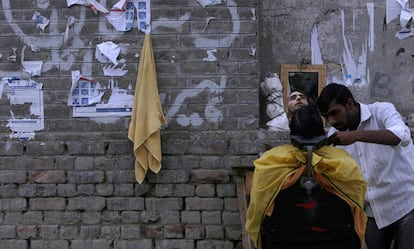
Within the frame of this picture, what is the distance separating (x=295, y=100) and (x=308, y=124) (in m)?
1.84

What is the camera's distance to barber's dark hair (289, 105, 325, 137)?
9.87 ft

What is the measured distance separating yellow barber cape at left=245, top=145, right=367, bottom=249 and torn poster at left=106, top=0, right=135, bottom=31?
97.6 inches

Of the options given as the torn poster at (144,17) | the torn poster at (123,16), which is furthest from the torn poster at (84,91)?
the torn poster at (144,17)

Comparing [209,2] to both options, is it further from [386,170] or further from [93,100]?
[386,170]

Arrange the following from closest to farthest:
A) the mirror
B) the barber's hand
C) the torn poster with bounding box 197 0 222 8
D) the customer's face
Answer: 1. the barber's hand
2. the customer's face
3. the torn poster with bounding box 197 0 222 8
4. the mirror

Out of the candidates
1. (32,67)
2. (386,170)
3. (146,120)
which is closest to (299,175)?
(386,170)

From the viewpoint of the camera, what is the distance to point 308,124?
3006 millimetres

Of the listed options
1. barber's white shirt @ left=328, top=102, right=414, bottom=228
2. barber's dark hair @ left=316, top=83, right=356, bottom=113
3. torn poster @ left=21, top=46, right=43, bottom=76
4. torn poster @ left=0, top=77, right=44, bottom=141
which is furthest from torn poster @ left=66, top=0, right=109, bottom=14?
barber's white shirt @ left=328, top=102, right=414, bottom=228

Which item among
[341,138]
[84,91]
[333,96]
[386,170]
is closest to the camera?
[341,138]

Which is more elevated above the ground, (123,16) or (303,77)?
(123,16)

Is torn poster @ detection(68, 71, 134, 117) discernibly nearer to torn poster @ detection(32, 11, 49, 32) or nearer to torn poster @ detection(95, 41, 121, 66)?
torn poster @ detection(95, 41, 121, 66)

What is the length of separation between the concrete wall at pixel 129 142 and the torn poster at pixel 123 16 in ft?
0.21

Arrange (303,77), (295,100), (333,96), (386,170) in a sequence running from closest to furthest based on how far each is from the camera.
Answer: (333,96)
(386,170)
(295,100)
(303,77)

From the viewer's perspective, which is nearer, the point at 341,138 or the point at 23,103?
the point at 341,138
